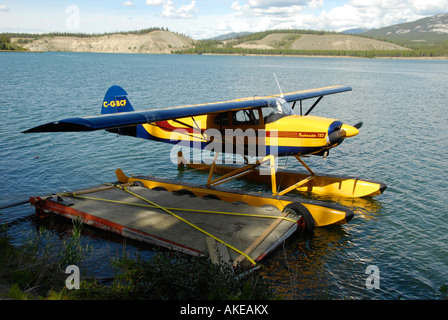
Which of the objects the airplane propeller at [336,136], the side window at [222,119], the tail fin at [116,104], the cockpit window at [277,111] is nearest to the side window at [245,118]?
the side window at [222,119]

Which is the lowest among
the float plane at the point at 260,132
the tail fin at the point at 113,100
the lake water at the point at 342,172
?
the lake water at the point at 342,172

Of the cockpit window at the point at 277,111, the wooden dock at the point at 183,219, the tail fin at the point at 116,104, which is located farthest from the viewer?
the tail fin at the point at 116,104

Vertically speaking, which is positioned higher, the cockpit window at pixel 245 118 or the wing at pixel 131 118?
the wing at pixel 131 118

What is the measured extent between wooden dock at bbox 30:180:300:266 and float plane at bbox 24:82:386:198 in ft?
5.12

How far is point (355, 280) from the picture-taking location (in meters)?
7.05

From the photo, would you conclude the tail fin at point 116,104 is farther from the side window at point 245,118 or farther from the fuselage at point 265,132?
the side window at point 245,118

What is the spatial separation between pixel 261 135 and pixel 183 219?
3412 millimetres

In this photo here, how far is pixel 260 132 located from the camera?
10.2m

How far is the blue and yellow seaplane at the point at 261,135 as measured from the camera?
8.98 meters

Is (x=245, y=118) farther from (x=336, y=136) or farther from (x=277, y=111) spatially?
(x=336, y=136)

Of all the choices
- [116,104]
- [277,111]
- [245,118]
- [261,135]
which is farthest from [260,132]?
[116,104]

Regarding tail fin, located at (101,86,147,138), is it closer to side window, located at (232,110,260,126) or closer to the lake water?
the lake water
